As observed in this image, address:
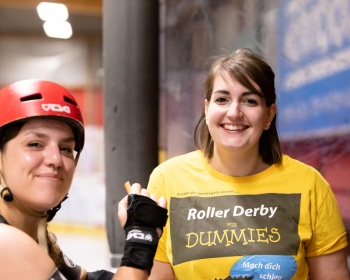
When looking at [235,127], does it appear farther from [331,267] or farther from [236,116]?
[331,267]


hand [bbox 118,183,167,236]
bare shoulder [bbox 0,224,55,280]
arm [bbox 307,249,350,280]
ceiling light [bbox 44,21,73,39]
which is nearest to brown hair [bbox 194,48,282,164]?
arm [bbox 307,249,350,280]

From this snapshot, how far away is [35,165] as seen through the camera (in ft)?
4.17

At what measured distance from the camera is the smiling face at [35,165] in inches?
49.8

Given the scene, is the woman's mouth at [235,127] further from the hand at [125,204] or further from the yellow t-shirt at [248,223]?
the hand at [125,204]

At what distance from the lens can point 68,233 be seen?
22.1ft

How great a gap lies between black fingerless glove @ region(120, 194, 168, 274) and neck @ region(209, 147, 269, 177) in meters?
0.49

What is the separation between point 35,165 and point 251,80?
2.54 feet

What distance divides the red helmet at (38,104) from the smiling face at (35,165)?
0.03m

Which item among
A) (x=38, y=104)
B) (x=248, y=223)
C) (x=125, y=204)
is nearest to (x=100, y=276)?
(x=125, y=204)

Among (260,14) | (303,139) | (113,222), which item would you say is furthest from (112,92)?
(303,139)

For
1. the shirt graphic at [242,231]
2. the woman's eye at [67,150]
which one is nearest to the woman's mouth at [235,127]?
the shirt graphic at [242,231]

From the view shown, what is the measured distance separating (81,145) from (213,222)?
1.78 feet

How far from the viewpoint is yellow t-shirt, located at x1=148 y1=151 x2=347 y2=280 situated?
1722mm

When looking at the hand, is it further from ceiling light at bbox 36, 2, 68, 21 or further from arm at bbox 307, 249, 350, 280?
ceiling light at bbox 36, 2, 68, 21
